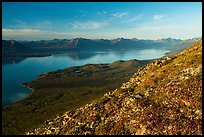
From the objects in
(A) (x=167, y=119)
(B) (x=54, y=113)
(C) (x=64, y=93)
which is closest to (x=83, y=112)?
(A) (x=167, y=119)

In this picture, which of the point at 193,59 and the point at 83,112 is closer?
the point at 83,112

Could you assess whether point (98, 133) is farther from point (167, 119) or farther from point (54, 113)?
point (54, 113)

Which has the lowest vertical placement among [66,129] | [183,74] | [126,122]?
[66,129]

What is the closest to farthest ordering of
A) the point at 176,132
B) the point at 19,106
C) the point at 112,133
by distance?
the point at 176,132 → the point at 112,133 → the point at 19,106

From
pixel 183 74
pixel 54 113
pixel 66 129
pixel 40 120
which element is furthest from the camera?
pixel 54 113

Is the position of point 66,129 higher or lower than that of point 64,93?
higher

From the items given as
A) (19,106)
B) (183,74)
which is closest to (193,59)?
(183,74)
